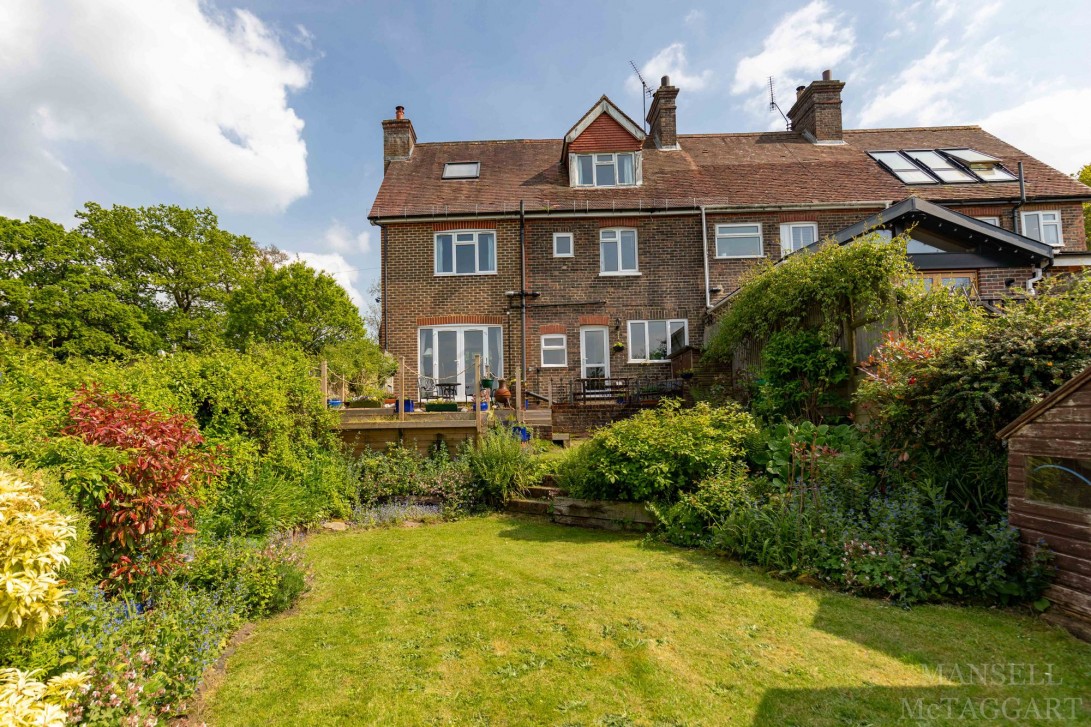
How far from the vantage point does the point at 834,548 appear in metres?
4.61

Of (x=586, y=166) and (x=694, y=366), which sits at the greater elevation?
(x=586, y=166)

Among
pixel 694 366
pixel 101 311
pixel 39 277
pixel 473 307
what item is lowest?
pixel 694 366

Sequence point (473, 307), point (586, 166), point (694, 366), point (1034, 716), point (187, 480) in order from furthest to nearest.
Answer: point (586, 166)
point (473, 307)
point (694, 366)
point (187, 480)
point (1034, 716)

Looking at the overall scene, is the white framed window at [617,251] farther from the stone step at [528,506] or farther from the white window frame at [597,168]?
the stone step at [528,506]

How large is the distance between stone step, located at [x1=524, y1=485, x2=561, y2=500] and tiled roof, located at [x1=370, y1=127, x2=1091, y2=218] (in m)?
9.98

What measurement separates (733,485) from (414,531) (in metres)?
4.42

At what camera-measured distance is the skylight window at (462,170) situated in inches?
672

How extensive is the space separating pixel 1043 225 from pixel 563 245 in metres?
14.9

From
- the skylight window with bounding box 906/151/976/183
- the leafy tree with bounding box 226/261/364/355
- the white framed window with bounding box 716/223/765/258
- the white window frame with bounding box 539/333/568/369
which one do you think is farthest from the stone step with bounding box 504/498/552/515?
the skylight window with bounding box 906/151/976/183

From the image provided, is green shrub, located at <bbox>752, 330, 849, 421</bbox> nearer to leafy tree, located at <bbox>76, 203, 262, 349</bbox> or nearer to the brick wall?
the brick wall

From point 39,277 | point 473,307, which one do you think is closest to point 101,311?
point 39,277

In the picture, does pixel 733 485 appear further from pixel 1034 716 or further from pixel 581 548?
pixel 1034 716

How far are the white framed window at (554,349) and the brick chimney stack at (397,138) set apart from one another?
8.84m

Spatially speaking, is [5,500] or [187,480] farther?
[187,480]
